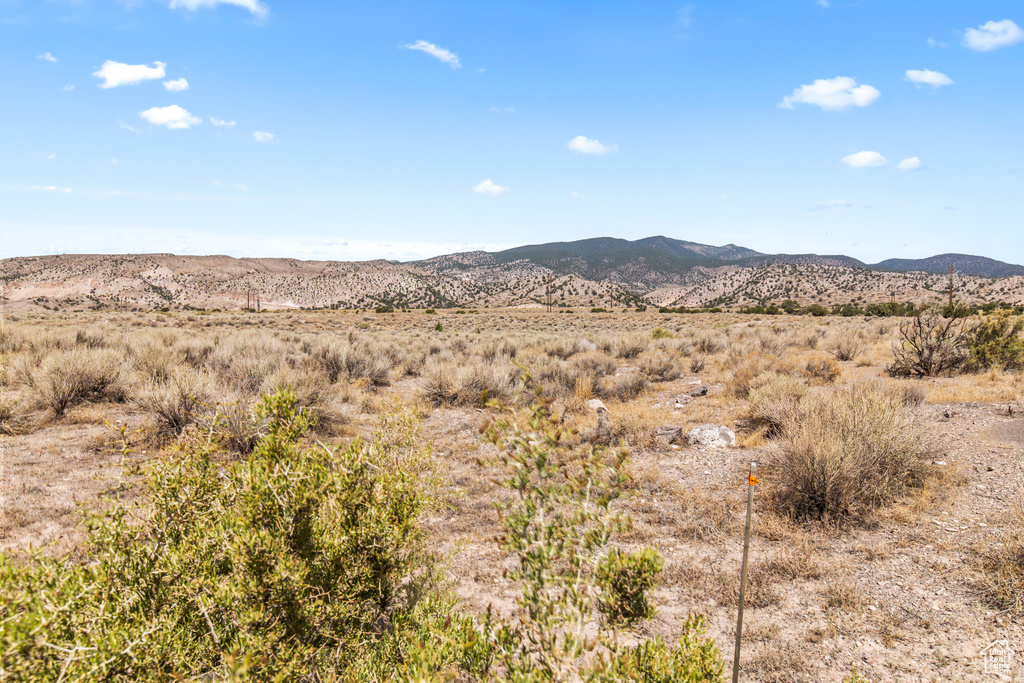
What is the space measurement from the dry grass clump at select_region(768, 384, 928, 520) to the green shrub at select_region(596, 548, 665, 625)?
4.01m

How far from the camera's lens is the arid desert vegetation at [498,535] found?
2123mm

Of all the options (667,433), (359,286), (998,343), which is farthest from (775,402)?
(359,286)

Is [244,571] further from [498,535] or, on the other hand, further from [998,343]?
[998,343]

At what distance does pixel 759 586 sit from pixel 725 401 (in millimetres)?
6974

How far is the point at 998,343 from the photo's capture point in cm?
1254

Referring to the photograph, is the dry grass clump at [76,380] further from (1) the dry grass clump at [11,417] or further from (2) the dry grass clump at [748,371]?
(2) the dry grass clump at [748,371]

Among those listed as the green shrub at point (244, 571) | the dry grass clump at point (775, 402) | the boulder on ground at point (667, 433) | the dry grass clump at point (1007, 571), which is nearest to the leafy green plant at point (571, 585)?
the green shrub at point (244, 571)

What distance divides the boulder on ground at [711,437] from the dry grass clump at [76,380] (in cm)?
1128

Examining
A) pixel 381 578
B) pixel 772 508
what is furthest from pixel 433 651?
pixel 772 508

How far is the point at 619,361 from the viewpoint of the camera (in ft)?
54.6

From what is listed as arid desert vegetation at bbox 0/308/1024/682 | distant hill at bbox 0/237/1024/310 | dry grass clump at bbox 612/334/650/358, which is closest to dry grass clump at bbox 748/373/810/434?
Result: arid desert vegetation at bbox 0/308/1024/682

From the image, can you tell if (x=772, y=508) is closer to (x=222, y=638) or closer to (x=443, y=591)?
(x=443, y=591)

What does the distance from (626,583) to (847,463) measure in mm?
4391

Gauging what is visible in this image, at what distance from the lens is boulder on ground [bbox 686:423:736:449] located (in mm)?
7898
